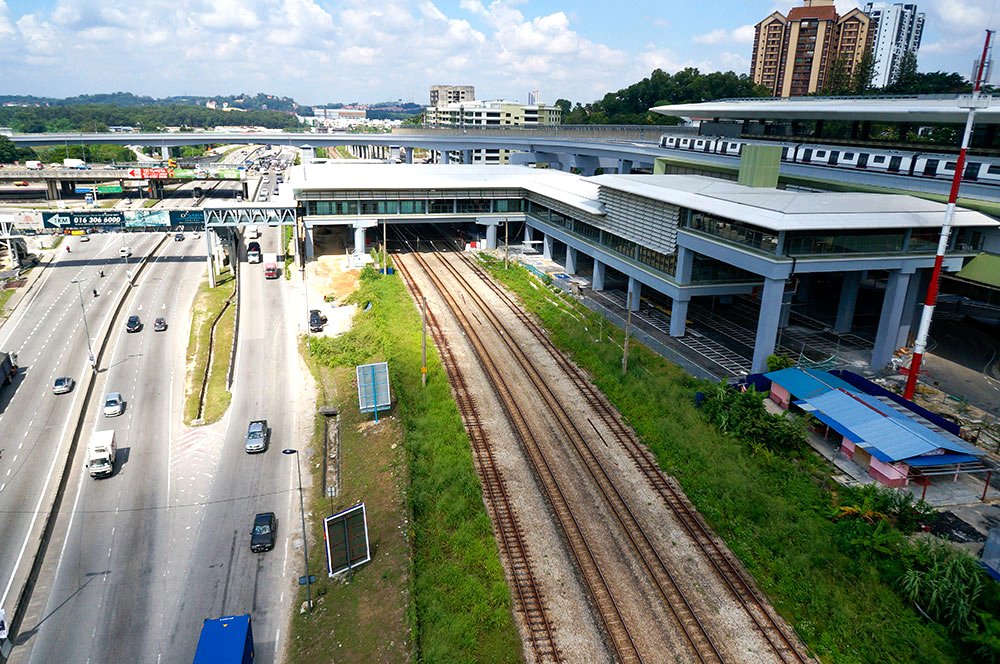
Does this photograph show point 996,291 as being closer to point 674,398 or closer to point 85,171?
point 674,398

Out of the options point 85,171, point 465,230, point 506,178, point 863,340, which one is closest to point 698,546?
point 863,340

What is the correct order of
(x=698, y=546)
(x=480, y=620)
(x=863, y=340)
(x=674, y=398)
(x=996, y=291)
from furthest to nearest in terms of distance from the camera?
(x=863, y=340) < (x=996, y=291) < (x=674, y=398) < (x=698, y=546) < (x=480, y=620)

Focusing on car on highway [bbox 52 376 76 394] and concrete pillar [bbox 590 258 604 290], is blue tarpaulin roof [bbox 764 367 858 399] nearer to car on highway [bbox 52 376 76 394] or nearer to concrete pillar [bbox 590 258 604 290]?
concrete pillar [bbox 590 258 604 290]

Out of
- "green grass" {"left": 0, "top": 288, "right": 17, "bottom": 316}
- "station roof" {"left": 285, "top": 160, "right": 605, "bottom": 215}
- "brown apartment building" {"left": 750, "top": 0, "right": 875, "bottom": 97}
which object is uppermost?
"brown apartment building" {"left": 750, "top": 0, "right": 875, "bottom": 97}

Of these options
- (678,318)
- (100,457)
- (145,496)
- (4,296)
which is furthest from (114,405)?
(678,318)

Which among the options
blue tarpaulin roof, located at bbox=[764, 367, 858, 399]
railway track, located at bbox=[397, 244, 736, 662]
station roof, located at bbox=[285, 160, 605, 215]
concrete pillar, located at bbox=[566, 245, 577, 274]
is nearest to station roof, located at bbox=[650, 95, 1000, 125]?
blue tarpaulin roof, located at bbox=[764, 367, 858, 399]

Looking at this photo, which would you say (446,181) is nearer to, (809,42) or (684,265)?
(684,265)
